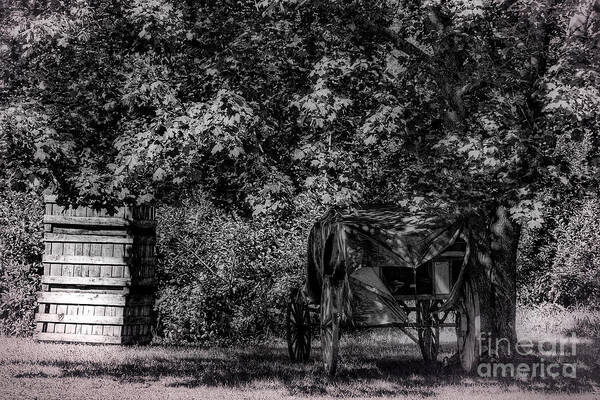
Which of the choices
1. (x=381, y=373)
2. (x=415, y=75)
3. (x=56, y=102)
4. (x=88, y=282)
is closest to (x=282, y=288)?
(x=88, y=282)

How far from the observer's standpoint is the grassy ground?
1148 centimetres

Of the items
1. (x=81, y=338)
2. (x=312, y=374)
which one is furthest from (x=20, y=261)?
(x=312, y=374)

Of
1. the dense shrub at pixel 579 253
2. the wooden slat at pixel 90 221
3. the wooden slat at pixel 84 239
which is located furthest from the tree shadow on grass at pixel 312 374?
the dense shrub at pixel 579 253

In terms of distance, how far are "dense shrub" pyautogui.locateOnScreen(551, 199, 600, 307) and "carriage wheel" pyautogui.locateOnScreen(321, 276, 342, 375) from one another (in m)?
14.4

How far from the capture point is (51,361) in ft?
48.8

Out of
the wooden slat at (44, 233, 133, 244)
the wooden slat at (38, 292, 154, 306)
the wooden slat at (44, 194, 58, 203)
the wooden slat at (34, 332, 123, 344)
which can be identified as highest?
the wooden slat at (44, 194, 58, 203)

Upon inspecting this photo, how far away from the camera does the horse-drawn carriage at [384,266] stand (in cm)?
1212

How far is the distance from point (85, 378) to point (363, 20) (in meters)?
6.83

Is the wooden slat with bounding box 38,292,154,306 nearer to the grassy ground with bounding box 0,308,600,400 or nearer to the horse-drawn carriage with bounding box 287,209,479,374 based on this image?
the grassy ground with bounding box 0,308,600,400

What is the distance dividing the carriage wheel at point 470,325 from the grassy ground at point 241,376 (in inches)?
11.1

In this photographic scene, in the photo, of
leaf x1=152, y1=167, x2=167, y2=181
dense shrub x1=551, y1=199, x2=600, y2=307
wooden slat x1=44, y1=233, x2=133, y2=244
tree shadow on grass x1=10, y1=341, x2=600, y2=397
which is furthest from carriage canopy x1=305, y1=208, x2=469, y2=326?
dense shrub x1=551, y1=199, x2=600, y2=307

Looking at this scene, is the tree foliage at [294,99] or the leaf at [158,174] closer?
the leaf at [158,174]

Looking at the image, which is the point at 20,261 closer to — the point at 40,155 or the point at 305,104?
the point at 40,155

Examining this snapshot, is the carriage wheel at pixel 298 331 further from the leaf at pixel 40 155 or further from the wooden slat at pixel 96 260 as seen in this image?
the leaf at pixel 40 155
